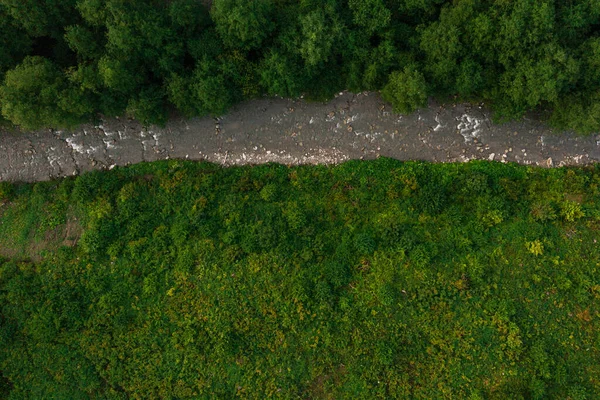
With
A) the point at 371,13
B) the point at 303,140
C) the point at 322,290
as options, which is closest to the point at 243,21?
the point at 371,13

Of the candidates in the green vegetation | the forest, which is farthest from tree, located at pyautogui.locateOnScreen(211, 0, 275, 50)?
the green vegetation

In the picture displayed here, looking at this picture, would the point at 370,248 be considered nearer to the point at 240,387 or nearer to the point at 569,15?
the point at 240,387

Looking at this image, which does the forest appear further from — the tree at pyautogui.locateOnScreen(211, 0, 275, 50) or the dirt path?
the dirt path

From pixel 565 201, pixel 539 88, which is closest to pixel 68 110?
pixel 539 88

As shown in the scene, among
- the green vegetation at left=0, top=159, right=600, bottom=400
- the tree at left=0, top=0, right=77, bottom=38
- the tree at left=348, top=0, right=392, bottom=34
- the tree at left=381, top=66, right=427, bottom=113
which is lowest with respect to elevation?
the green vegetation at left=0, top=159, right=600, bottom=400

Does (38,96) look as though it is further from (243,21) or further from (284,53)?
(284,53)

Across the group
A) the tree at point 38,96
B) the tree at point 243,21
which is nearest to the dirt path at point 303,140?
the tree at point 38,96

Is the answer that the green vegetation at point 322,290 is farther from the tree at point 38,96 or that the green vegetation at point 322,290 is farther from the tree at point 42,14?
the tree at point 42,14
